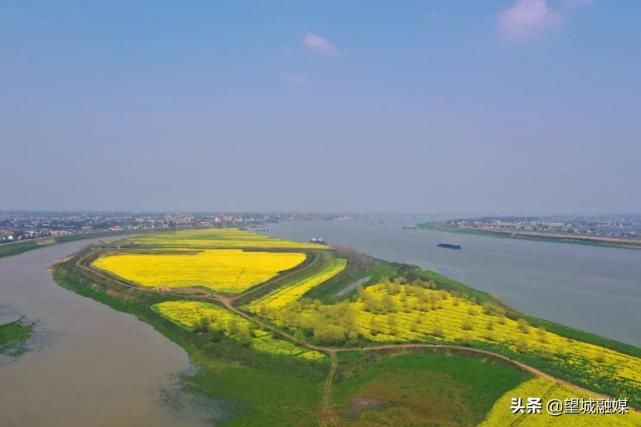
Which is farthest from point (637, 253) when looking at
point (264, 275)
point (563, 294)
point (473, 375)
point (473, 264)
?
point (473, 375)

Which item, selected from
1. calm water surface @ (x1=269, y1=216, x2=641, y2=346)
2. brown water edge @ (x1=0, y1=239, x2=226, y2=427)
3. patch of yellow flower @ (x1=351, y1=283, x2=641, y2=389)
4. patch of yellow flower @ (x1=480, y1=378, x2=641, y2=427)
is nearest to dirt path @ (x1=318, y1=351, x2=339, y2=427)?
brown water edge @ (x1=0, y1=239, x2=226, y2=427)

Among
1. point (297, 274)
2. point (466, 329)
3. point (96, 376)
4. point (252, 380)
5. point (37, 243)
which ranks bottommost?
point (96, 376)

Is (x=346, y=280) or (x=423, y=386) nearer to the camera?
(x=423, y=386)

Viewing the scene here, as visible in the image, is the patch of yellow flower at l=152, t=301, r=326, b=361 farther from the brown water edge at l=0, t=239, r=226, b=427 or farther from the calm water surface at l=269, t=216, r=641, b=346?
the calm water surface at l=269, t=216, r=641, b=346

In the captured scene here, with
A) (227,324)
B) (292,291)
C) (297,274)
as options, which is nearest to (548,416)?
(227,324)

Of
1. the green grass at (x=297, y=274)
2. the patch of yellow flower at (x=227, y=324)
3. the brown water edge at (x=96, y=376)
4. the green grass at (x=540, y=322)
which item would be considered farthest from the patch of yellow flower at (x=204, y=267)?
the green grass at (x=540, y=322)

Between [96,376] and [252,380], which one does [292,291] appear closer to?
[252,380]
